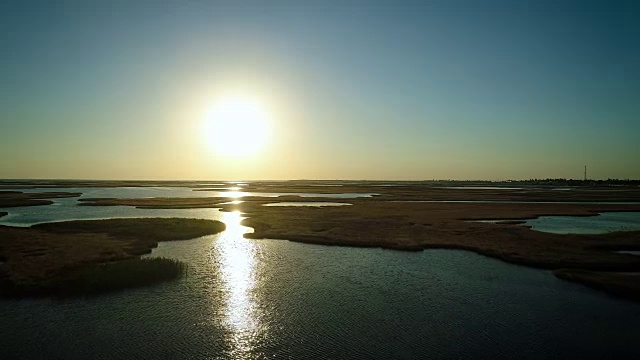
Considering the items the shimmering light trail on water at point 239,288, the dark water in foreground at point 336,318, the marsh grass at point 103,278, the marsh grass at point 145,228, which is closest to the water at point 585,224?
the dark water in foreground at point 336,318

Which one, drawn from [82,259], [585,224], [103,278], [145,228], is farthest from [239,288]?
[585,224]

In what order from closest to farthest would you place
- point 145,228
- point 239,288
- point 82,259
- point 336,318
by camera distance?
point 336,318 < point 239,288 < point 82,259 < point 145,228

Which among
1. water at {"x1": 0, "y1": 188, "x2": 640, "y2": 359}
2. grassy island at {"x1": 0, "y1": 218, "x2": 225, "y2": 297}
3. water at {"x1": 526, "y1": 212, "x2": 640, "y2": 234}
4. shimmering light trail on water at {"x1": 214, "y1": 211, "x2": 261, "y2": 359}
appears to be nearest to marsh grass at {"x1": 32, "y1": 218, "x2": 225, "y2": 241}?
grassy island at {"x1": 0, "y1": 218, "x2": 225, "y2": 297}

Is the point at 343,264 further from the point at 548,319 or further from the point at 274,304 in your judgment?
the point at 548,319

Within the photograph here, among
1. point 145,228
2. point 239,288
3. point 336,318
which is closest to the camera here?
point 336,318

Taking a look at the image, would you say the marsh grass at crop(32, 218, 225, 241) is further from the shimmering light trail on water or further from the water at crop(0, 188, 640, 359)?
the water at crop(0, 188, 640, 359)

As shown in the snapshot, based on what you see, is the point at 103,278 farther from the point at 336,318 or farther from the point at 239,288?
the point at 336,318

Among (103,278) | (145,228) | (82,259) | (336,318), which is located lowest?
(336,318)
